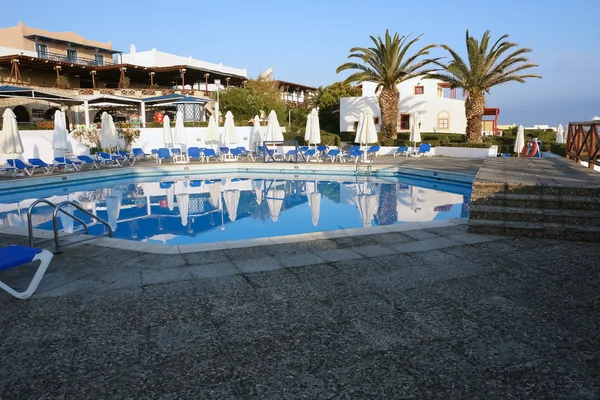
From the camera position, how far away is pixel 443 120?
2888 centimetres

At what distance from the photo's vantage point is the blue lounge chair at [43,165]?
14.9m

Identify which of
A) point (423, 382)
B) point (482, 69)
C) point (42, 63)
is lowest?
point (423, 382)

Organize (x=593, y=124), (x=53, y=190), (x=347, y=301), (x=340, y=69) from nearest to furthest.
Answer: (x=347, y=301) < (x=593, y=124) < (x=53, y=190) < (x=340, y=69)

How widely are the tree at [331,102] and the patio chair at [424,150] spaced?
1282 centimetres

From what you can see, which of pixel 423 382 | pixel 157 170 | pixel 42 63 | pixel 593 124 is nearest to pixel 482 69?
pixel 593 124

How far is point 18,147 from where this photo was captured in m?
→ 14.1

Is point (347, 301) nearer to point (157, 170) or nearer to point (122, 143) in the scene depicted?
point (157, 170)

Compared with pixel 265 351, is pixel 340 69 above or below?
above

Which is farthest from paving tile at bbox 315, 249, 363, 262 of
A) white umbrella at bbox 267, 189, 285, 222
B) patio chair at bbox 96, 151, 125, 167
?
patio chair at bbox 96, 151, 125, 167

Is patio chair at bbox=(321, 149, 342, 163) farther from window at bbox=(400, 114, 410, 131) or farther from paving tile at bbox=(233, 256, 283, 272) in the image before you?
paving tile at bbox=(233, 256, 283, 272)

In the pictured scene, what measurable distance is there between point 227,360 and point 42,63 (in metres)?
34.4

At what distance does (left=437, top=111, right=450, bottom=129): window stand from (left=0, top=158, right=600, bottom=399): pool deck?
81.7 feet

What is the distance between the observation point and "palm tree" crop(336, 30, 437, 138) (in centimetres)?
2306

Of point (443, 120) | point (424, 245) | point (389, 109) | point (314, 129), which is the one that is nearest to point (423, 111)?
point (443, 120)
